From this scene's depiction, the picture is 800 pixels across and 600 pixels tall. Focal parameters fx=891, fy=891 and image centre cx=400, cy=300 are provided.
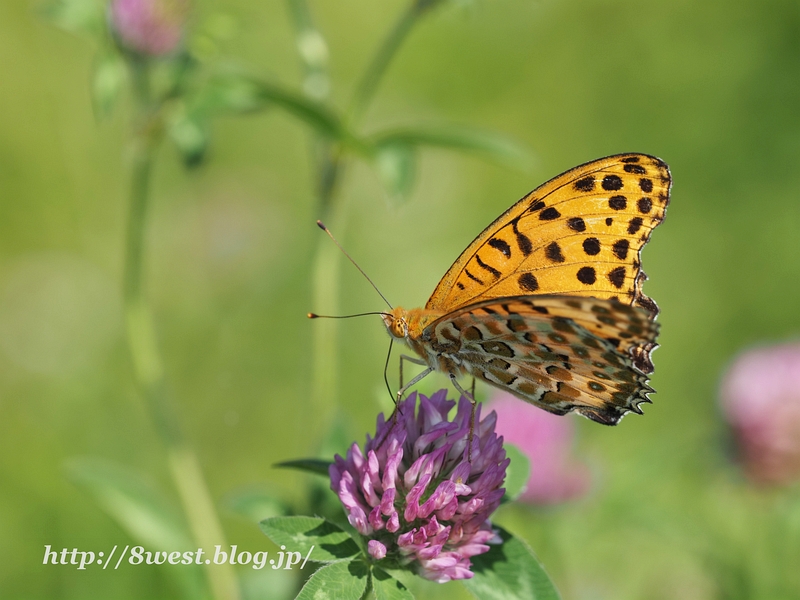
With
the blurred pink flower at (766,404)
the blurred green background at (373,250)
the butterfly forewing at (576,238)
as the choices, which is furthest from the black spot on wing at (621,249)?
the blurred pink flower at (766,404)

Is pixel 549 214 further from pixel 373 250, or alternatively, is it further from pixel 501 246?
pixel 373 250

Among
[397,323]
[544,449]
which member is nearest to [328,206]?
[397,323]

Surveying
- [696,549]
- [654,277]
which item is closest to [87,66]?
[654,277]

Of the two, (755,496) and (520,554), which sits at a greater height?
(755,496)

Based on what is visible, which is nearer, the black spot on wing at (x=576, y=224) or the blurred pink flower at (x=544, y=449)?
the black spot on wing at (x=576, y=224)

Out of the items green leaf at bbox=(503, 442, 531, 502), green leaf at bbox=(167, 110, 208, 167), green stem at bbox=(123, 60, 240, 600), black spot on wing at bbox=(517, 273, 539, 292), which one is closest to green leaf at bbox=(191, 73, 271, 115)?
green leaf at bbox=(167, 110, 208, 167)

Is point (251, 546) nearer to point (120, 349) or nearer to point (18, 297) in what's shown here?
point (120, 349)

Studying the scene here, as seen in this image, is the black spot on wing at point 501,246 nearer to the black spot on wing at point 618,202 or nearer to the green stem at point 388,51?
the black spot on wing at point 618,202
